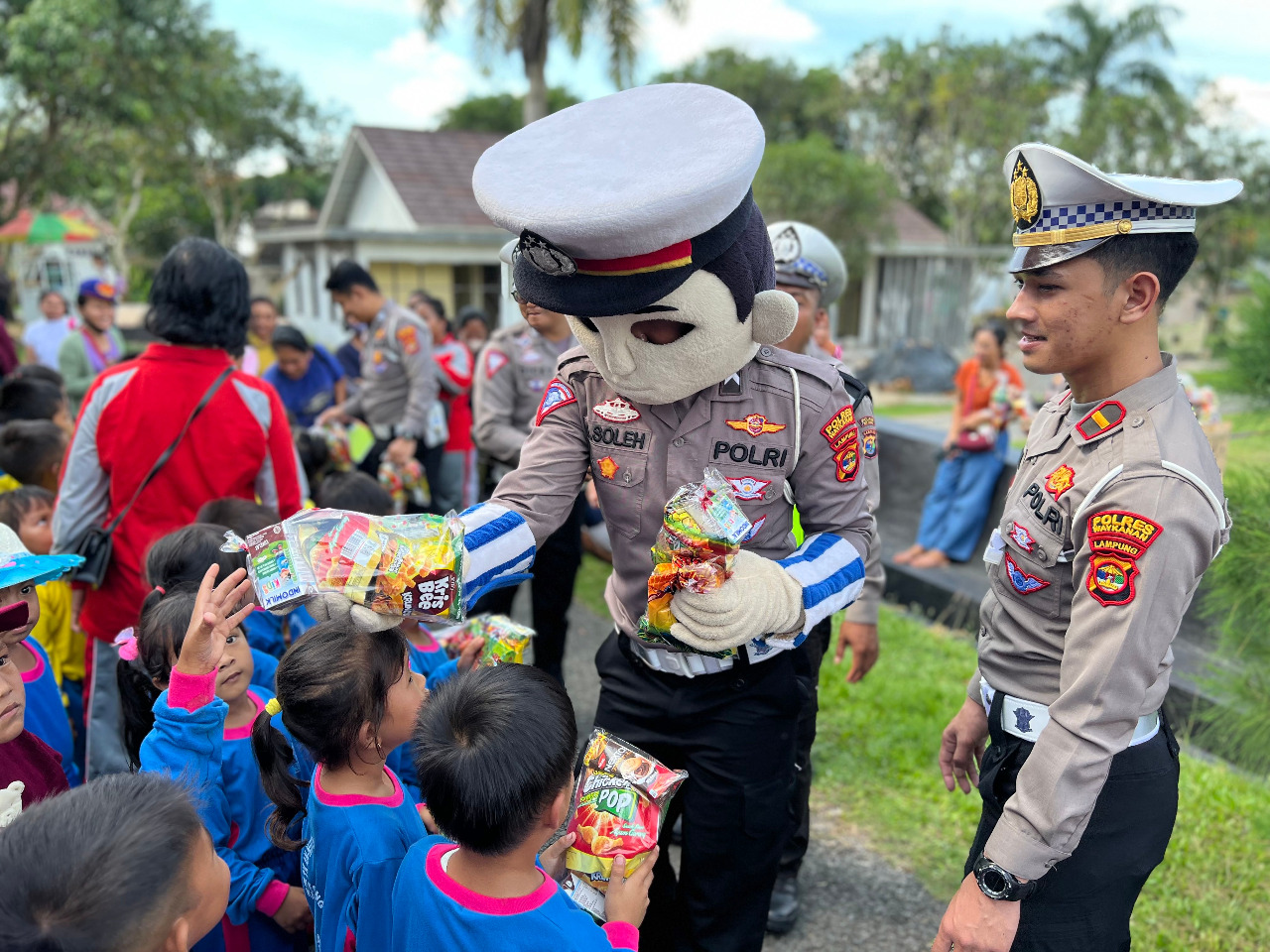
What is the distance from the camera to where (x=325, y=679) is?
6.16ft

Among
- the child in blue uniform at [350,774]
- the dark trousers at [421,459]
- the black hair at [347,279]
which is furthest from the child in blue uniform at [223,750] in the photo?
the black hair at [347,279]

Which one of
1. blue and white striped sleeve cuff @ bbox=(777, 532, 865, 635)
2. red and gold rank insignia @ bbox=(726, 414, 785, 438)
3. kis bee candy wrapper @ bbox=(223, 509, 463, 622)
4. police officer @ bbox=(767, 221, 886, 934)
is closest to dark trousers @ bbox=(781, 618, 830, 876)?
police officer @ bbox=(767, 221, 886, 934)

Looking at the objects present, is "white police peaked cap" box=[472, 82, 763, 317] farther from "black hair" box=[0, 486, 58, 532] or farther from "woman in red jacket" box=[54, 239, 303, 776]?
"black hair" box=[0, 486, 58, 532]

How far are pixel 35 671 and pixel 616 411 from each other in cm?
177

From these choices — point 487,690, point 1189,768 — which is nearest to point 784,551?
point 487,690

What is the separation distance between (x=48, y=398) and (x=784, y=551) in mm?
4102

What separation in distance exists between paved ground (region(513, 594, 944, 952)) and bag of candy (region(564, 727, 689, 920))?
1.41 meters

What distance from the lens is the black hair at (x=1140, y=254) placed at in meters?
1.72

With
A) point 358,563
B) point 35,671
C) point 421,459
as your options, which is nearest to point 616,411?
point 358,563

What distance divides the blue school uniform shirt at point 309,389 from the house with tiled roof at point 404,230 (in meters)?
10.1

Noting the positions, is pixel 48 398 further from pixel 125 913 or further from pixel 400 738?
pixel 125 913

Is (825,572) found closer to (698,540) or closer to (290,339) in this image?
(698,540)

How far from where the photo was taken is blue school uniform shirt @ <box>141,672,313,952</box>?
6.45 ft

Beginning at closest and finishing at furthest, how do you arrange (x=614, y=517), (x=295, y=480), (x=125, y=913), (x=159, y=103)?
(x=125, y=913), (x=614, y=517), (x=295, y=480), (x=159, y=103)
